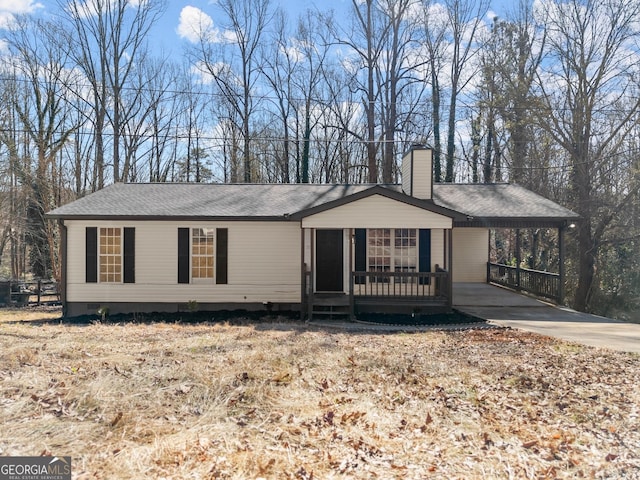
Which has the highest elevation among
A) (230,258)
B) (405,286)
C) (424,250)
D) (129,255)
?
(424,250)

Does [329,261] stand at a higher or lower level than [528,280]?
higher

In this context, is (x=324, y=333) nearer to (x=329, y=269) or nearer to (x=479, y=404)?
(x=329, y=269)

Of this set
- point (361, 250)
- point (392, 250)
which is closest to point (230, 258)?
point (361, 250)

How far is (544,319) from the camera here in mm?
10797

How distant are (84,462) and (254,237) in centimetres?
898

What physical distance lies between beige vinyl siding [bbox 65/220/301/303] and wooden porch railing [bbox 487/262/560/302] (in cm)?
802

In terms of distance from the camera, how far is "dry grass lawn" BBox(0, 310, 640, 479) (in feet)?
11.9

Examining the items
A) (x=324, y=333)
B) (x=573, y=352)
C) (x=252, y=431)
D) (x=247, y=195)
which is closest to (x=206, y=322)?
(x=324, y=333)

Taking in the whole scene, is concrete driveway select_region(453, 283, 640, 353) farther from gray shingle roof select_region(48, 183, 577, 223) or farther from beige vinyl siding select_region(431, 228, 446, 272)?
gray shingle roof select_region(48, 183, 577, 223)

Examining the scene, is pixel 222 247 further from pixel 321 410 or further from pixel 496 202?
pixel 496 202

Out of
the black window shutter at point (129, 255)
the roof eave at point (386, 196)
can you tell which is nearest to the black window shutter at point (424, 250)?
the roof eave at point (386, 196)

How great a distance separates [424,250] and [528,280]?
5.31m

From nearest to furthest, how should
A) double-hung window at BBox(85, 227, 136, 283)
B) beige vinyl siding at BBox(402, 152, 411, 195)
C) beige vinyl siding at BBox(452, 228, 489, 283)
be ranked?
double-hung window at BBox(85, 227, 136, 283) < beige vinyl siding at BBox(402, 152, 411, 195) < beige vinyl siding at BBox(452, 228, 489, 283)

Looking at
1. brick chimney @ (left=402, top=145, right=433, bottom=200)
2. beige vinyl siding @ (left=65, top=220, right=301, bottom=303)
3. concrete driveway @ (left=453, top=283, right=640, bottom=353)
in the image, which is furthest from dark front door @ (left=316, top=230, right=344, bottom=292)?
concrete driveway @ (left=453, top=283, right=640, bottom=353)
